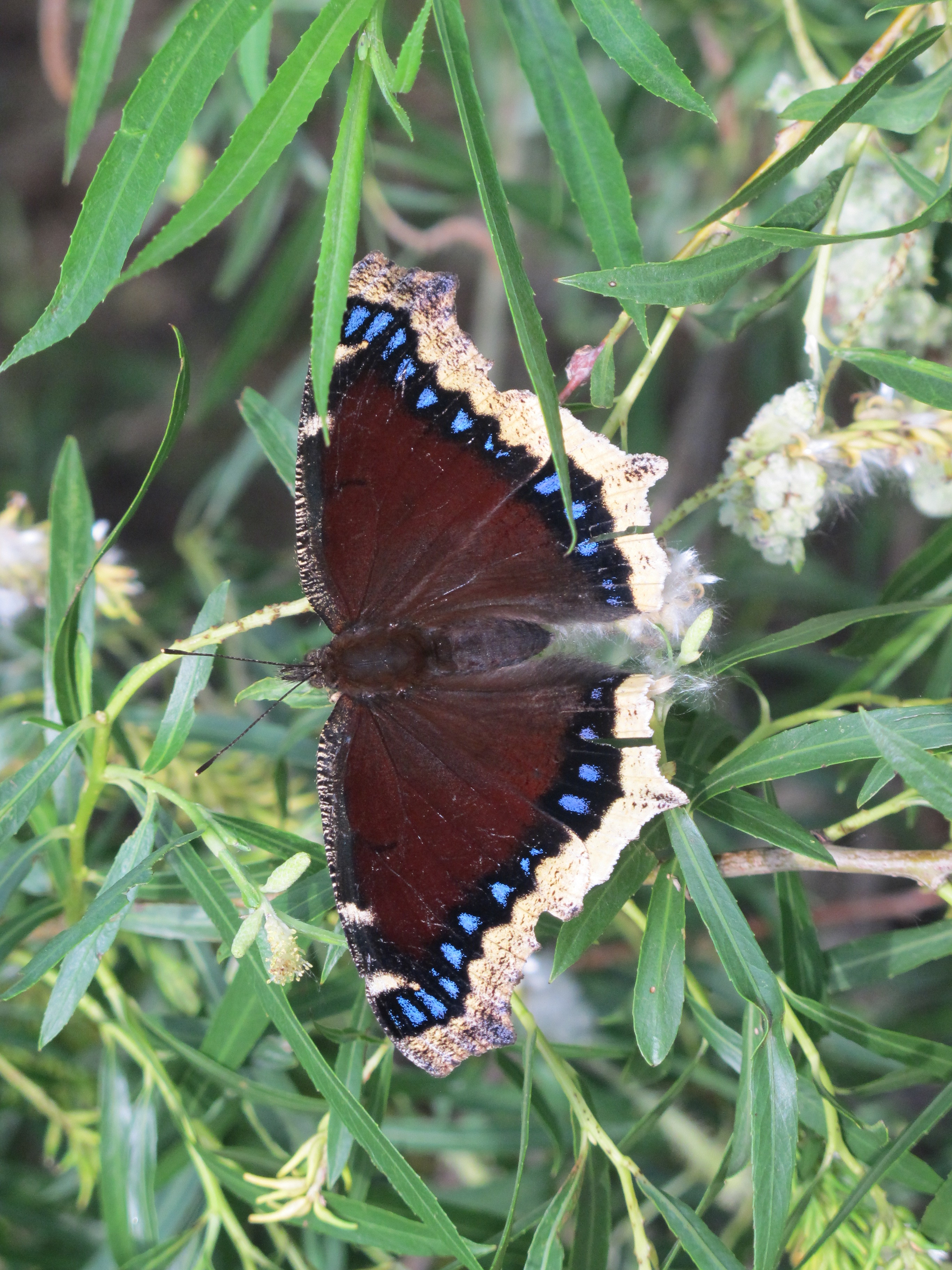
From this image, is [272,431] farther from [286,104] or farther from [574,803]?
[574,803]

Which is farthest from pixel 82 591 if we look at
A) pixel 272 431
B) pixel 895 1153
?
pixel 895 1153

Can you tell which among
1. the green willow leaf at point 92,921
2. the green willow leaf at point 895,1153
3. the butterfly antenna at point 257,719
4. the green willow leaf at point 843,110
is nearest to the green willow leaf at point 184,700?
the butterfly antenna at point 257,719

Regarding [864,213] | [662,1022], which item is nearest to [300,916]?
[662,1022]

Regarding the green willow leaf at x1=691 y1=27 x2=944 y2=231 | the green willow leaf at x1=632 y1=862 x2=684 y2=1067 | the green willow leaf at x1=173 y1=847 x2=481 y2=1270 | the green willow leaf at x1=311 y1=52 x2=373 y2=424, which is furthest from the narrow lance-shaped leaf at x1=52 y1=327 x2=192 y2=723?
the green willow leaf at x1=632 y1=862 x2=684 y2=1067

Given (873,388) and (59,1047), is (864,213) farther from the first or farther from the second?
(59,1047)

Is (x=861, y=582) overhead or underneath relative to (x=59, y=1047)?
Result: underneath

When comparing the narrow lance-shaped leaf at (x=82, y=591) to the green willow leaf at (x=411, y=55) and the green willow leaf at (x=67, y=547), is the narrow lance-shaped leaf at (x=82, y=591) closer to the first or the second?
the green willow leaf at (x=67, y=547)
